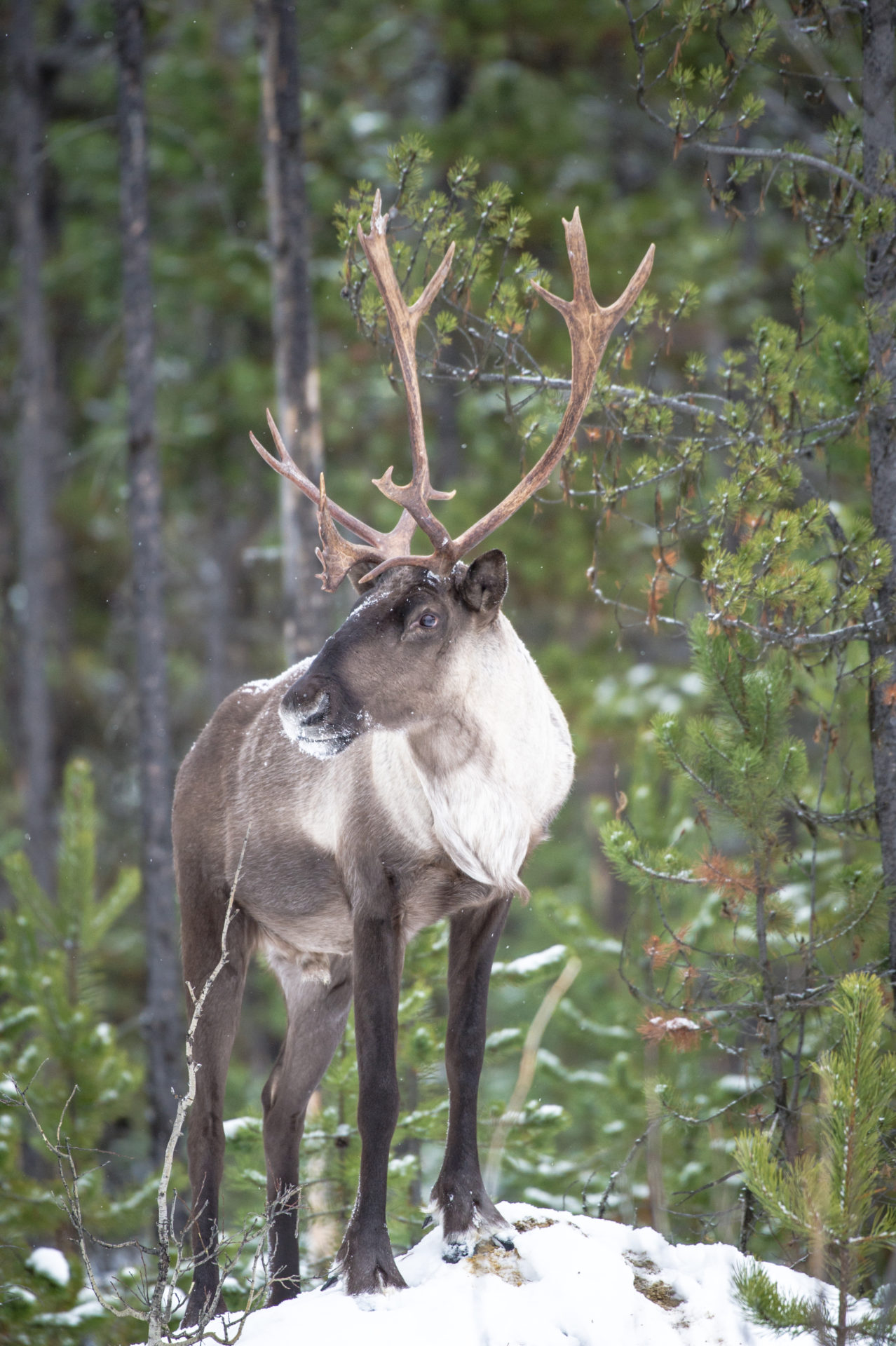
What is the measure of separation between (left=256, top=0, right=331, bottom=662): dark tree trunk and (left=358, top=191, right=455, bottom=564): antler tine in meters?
3.22

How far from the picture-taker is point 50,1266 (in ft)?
16.6

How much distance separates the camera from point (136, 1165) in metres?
12.2

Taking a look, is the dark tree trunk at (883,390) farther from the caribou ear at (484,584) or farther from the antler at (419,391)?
the caribou ear at (484,584)

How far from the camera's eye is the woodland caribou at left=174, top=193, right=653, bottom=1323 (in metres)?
3.65

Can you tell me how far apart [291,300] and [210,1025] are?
182 inches

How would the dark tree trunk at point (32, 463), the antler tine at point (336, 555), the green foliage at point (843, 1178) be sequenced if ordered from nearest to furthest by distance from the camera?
the green foliage at point (843, 1178)
the antler tine at point (336, 555)
the dark tree trunk at point (32, 463)

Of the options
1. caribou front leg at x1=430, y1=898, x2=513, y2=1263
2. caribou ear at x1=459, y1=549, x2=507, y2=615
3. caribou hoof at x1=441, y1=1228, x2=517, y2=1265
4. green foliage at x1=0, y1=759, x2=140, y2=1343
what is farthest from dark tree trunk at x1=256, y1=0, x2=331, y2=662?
caribou hoof at x1=441, y1=1228, x2=517, y2=1265

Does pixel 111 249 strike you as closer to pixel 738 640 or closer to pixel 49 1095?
pixel 49 1095

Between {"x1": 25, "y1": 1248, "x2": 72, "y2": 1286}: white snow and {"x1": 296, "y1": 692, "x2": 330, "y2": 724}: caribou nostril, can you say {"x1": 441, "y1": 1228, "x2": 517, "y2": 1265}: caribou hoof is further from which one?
{"x1": 25, "y1": 1248, "x2": 72, "y2": 1286}: white snow

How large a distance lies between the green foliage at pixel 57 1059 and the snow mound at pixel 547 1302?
1676mm

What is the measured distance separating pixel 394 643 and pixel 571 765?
0.82 metres

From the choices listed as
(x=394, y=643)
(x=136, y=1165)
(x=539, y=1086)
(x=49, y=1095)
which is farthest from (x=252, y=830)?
(x=136, y=1165)

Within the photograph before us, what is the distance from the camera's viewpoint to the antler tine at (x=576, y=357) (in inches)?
151

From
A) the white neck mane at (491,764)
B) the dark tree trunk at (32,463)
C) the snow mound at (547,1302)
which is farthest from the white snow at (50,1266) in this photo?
the dark tree trunk at (32,463)
